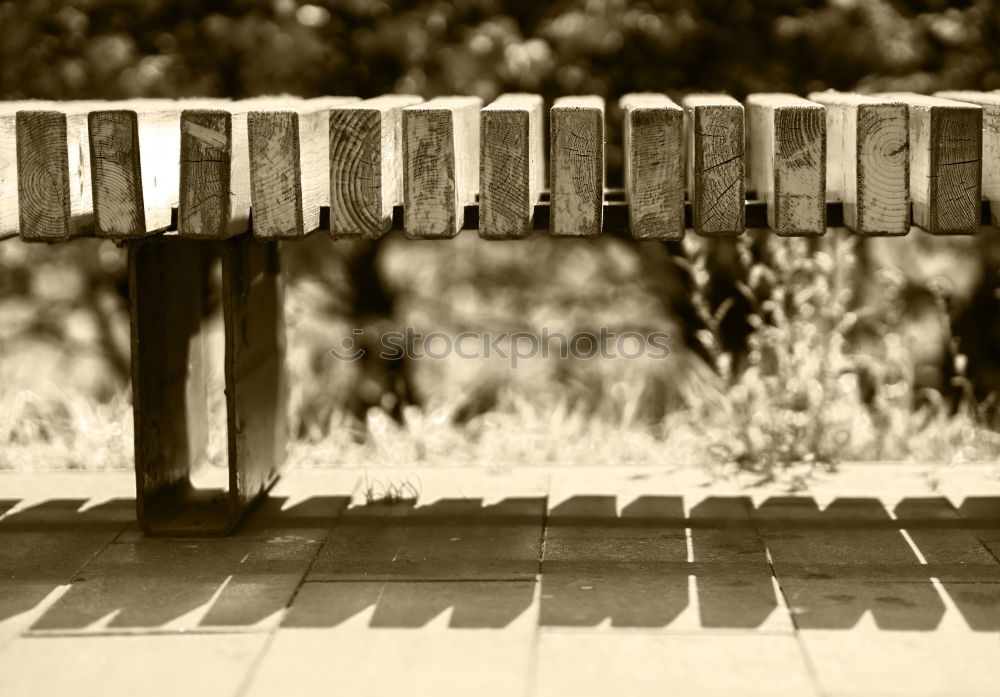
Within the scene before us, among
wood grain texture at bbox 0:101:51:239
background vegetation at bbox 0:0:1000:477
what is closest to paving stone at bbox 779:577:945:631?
background vegetation at bbox 0:0:1000:477

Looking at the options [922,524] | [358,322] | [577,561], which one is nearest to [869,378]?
[358,322]

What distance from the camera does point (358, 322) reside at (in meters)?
6.51

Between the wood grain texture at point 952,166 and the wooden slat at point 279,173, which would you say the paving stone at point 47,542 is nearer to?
the wooden slat at point 279,173

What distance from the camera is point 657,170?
3514mm

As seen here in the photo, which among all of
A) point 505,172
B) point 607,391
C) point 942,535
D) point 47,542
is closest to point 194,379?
point 47,542

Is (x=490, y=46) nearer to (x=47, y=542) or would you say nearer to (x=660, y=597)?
(x=47, y=542)

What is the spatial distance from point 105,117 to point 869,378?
14.3 ft

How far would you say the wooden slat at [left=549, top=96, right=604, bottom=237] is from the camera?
3502 millimetres

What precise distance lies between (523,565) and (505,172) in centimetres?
100

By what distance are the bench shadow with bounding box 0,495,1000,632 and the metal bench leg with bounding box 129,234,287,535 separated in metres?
0.14

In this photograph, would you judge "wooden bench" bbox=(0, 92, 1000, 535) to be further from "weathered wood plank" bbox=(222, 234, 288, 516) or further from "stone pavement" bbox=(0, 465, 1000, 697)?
"stone pavement" bbox=(0, 465, 1000, 697)

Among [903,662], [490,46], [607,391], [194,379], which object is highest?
[490,46]

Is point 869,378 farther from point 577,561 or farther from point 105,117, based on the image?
point 105,117

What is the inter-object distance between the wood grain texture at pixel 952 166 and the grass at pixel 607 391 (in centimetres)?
118
